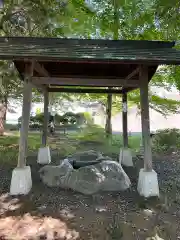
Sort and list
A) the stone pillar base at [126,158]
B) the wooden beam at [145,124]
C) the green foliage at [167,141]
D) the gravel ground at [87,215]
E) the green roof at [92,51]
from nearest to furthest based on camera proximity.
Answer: the gravel ground at [87,215] < the green roof at [92,51] < the wooden beam at [145,124] < the stone pillar base at [126,158] < the green foliage at [167,141]

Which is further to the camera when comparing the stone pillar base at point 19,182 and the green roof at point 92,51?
the stone pillar base at point 19,182

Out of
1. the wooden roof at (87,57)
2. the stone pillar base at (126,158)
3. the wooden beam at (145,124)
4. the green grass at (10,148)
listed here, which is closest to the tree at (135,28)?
the wooden roof at (87,57)

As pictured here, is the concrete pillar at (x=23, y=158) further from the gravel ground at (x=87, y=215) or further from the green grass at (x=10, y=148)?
the green grass at (x=10, y=148)

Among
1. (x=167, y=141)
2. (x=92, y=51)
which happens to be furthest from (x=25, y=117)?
(x=167, y=141)

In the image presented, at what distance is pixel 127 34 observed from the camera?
9008 millimetres

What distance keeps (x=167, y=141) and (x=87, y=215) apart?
20.8ft

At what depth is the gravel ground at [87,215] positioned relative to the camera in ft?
8.96

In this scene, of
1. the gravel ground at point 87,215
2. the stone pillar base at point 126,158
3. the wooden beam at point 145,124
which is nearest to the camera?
the gravel ground at point 87,215

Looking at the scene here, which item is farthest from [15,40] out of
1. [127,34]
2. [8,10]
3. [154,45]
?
[127,34]

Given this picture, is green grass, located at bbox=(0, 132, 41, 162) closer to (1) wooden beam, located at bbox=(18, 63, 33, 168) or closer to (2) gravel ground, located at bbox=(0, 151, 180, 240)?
(2) gravel ground, located at bbox=(0, 151, 180, 240)

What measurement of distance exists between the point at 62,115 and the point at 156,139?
7211mm

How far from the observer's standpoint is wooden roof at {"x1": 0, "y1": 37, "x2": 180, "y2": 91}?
336 cm

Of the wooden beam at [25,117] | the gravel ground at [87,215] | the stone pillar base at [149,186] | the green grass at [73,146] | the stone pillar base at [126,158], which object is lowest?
the gravel ground at [87,215]

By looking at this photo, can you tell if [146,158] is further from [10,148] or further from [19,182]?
[10,148]
